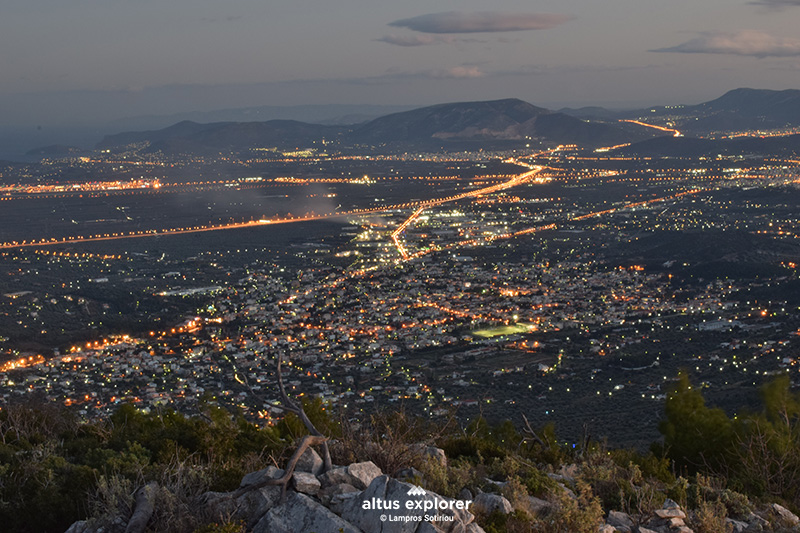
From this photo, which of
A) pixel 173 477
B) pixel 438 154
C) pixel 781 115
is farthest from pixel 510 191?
pixel 781 115

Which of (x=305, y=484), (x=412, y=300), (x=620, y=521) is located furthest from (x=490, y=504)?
(x=412, y=300)

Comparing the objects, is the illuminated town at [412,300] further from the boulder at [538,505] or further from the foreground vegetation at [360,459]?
the boulder at [538,505]

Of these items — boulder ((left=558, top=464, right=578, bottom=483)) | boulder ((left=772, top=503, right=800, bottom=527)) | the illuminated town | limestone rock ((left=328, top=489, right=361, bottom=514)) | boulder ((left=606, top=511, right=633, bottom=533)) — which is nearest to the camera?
limestone rock ((left=328, top=489, right=361, bottom=514))

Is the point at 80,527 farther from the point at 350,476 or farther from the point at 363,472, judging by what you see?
the point at 363,472

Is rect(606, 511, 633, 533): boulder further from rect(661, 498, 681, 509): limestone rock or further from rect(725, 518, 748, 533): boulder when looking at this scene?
rect(725, 518, 748, 533): boulder

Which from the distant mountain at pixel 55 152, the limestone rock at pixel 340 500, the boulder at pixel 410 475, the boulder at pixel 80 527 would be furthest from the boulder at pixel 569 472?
the distant mountain at pixel 55 152

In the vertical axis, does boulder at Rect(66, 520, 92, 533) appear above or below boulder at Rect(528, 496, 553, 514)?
above

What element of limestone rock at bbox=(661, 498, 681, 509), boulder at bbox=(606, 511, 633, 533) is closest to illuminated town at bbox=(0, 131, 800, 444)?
boulder at bbox=(606, 511, 633, 533)
